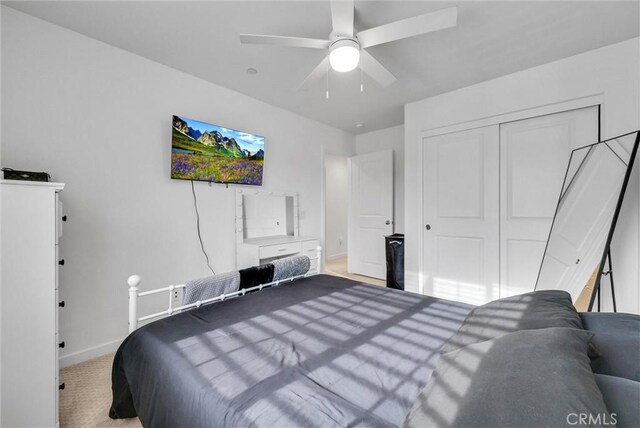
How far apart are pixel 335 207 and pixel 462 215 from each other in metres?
3.40

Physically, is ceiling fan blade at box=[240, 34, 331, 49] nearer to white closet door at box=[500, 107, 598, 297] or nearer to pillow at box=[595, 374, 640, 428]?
pillow at box=[595, 374, 640, 428]

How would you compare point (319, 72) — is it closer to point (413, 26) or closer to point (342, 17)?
point (342, 17)

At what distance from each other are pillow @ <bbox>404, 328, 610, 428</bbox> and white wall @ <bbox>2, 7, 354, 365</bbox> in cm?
257

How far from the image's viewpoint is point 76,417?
1586 millimetres

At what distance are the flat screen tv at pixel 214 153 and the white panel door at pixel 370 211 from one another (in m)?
1.97

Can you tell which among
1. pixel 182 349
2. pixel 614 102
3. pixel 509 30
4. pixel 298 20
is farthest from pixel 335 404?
pixel 614 102

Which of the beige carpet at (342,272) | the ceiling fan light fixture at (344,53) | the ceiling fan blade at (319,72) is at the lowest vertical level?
the beige carpet at (342,272)

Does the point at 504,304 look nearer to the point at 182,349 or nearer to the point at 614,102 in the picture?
the point at 182,349

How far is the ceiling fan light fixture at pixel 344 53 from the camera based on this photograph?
1.68m

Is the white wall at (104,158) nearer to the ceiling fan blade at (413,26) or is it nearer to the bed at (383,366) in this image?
the bed at (383,366)

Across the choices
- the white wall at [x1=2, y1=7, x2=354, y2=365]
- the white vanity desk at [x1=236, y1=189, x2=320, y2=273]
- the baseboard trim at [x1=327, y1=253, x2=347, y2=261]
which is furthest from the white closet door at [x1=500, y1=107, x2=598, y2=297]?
the baseboard trim at [x1=327, y1=253, x2=347, y2=261]

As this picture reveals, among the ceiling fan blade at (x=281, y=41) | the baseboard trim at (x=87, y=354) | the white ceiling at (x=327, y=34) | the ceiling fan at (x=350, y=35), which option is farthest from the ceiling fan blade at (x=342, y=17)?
the baseboard trim at (x=87, y=354)

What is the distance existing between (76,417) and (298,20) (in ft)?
9.45

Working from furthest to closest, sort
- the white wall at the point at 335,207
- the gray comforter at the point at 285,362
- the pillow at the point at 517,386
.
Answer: the white wall at the point at 335,207, the gray comforter at the point at 285,362, the pillow at the point at 517,386
